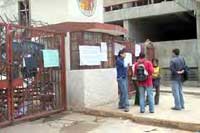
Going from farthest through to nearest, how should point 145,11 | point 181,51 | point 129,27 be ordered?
point 129,27 < point 145,11 < point 181,51

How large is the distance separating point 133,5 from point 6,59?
54.8 feet

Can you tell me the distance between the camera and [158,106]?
1232 centimetres

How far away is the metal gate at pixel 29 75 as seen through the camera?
9742 mm

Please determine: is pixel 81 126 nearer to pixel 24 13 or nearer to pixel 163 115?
pixel 163 115

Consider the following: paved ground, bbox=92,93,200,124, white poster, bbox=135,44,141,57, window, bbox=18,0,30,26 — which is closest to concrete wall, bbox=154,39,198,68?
white poster, bbox=135,44,141,57

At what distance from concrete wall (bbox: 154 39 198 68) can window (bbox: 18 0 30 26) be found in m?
10.6

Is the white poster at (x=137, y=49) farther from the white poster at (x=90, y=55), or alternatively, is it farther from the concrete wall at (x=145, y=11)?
the concrete wall at (x=145, y=11)

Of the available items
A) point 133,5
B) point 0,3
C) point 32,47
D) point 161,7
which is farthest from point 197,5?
point 32,47

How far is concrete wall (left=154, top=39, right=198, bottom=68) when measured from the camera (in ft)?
73.2

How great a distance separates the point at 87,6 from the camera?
13.1 meters

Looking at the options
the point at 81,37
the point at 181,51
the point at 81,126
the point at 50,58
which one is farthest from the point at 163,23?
the point at 81,126

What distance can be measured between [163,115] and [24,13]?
6.05 m

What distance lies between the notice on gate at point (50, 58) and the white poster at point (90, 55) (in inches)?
26.7

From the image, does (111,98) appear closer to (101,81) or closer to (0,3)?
(101,81)
